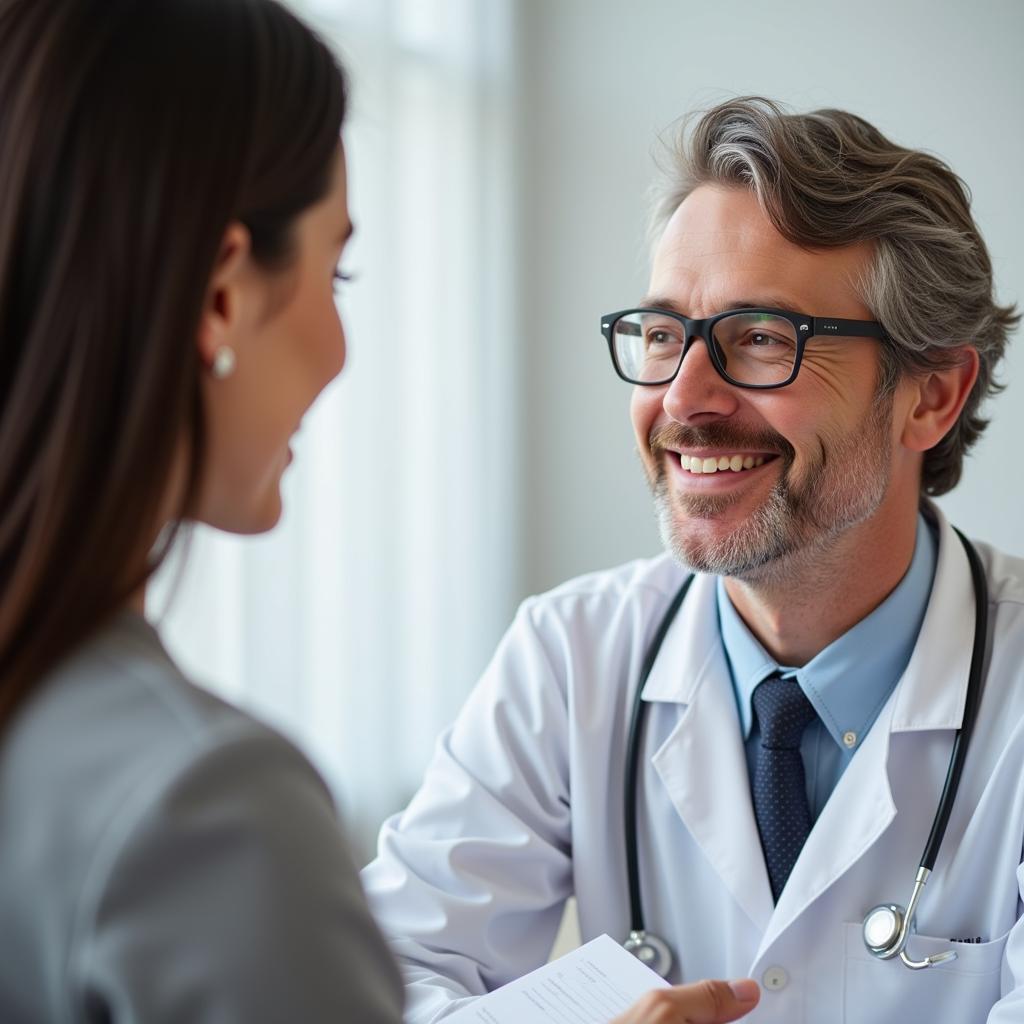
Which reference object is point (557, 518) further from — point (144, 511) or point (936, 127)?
point (144, 511)

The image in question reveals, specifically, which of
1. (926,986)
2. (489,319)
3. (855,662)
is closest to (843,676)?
(855,662)

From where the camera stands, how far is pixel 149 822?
1.75 ft

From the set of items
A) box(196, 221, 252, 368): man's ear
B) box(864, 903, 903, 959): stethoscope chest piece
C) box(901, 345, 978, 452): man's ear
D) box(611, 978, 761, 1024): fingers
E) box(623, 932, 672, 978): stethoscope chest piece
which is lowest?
A: box(623, 932, 672, 978): stethoscope chest piece

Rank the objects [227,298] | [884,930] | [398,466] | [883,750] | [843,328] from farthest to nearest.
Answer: [398,466] < [843,328] < [883,750] < [884,930] < [227,298]

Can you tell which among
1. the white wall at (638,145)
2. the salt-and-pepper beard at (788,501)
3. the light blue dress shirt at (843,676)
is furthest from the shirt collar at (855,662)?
the white wall at (638,145)

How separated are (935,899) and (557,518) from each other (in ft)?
7.07

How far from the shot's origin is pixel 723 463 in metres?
1.57

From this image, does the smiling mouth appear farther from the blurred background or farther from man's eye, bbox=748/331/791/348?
the blurred background

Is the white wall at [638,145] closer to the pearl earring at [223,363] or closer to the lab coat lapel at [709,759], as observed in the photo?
the lab coat lapel at [709,759]

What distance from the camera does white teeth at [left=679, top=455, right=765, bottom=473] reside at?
1563mm

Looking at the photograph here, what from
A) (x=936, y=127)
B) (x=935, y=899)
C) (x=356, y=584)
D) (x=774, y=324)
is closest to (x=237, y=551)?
(x=356, y=584)

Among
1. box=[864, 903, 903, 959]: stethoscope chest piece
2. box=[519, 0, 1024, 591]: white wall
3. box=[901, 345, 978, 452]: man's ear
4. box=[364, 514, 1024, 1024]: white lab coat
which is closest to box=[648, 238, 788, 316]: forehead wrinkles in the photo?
box=[901, 345, 978, 452]: man's ear

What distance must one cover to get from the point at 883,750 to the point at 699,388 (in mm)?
525

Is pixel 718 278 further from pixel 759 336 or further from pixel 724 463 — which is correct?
pixel 724 463
